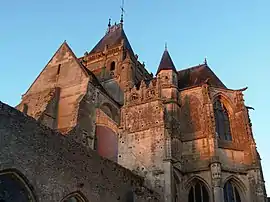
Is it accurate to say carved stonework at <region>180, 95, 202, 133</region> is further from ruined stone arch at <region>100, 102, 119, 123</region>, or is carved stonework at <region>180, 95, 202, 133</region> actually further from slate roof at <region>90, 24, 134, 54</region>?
slate roof at <region>90, 24, 134, 54</region>

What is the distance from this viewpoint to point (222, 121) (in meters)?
18.5

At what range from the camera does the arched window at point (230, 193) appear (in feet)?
52.9

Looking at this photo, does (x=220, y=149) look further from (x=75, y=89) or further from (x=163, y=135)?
(x=75, y=89)

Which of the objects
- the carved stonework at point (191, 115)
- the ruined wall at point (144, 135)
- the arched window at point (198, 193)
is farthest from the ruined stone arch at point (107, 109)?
the arched window at point (198, 193)

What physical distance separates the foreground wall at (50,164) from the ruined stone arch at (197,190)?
173 inches

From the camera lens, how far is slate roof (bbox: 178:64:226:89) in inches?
791

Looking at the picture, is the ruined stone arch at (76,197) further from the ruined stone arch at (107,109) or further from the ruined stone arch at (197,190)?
the ruined stone arch at (107,109)

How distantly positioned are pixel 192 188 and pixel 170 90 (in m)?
5.04

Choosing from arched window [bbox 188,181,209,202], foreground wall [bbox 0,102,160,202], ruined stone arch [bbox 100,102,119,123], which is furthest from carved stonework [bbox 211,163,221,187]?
ruined stone arch [bbox 100,102,119,123]

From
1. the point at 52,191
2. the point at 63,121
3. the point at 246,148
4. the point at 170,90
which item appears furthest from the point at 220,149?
the point at 52,191

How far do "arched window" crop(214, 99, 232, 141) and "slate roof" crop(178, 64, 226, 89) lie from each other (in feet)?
4.41

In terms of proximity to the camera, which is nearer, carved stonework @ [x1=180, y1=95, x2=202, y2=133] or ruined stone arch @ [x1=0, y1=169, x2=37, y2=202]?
ruined stone arch @ [x1=0, y1=169, x2=37, y2=202]

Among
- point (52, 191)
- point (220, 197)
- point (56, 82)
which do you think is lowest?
point (52, 191)

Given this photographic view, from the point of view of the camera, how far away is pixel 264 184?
663 inches
